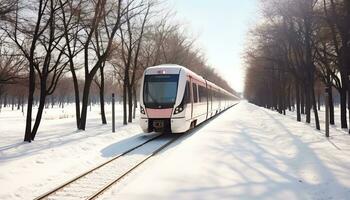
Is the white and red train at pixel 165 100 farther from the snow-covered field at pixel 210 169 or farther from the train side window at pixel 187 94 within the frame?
the snow-covered field at pixel 210 169

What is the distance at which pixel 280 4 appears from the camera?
2189cm

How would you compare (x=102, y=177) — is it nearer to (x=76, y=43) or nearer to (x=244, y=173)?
(x=244, y=173)

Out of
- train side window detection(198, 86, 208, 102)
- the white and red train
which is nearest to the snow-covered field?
the white and red train

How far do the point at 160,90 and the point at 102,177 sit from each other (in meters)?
8.47

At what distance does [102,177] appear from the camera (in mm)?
9555

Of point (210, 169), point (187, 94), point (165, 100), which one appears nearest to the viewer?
point (210, 169)

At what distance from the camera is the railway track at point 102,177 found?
310 inches

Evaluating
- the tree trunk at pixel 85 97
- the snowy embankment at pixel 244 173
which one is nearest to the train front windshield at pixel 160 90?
the snowy embankment at pixel 244 173

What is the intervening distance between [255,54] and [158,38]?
8159mm

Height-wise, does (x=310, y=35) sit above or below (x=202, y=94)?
above

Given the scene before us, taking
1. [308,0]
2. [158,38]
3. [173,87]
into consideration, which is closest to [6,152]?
[173,87]

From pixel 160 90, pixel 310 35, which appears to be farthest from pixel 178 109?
pixel 310 35

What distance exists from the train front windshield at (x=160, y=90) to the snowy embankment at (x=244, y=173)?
3586 mm

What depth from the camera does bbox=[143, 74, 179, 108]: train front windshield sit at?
685 inches
